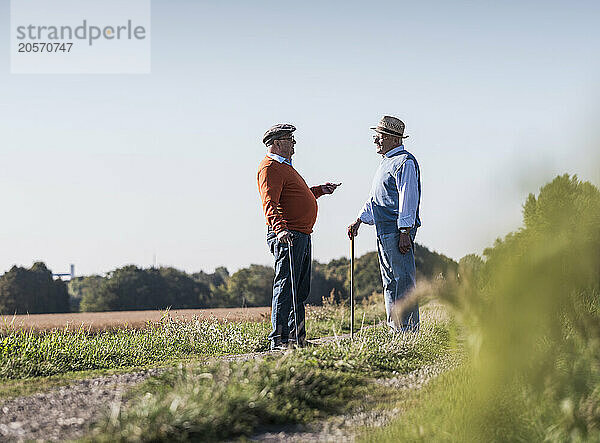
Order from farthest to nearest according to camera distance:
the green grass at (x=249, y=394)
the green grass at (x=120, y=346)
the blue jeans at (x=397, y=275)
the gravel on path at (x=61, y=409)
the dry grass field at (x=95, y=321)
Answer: the dry grass field at (x=95, y=321) < the blue jeans at (x=397, y=275) < the green grass at (x=120, y=346) < the gravel on path at (x=61, y=409) < the green grass at (x=249, y=394)

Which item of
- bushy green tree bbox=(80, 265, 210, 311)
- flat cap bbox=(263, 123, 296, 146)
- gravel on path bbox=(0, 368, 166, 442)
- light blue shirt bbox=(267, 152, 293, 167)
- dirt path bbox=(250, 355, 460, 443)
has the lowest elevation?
dirt path bbox=(250, 355, 460, 443)

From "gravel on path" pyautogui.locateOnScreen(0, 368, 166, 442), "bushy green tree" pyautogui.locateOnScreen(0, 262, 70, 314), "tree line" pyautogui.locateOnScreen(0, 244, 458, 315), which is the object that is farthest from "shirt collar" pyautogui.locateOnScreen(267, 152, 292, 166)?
"bushy green tree" pyautogui.locateOnScreen(0, 262, 70, 314)

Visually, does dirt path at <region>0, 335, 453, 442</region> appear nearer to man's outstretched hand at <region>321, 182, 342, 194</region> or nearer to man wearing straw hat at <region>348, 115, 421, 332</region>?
man wearing straw hat at <region>348, 115, 421, 332</region>

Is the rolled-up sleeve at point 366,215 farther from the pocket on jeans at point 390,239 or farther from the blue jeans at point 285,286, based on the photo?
the blue jeans at point 285,286

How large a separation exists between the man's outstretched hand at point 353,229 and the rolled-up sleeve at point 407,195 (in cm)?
72

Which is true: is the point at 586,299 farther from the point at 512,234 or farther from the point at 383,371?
the point at 383,371

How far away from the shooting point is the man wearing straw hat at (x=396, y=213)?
21.8ft

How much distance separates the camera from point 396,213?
22.6 ft

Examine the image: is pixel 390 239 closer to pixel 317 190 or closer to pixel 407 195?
pixel 407 195

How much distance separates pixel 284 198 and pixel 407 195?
1212mm

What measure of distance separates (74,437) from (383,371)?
2.76 metres

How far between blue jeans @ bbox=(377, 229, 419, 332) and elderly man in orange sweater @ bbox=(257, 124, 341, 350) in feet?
2.65

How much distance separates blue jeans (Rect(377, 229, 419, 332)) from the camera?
6.74m

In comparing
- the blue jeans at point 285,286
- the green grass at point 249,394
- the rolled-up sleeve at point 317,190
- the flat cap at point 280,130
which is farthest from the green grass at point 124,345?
the flat cap at point 280,130
